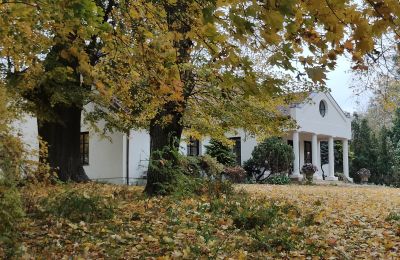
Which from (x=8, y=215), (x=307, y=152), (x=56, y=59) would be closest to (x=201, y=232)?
(x=8, y=215)

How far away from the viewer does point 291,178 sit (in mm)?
26812

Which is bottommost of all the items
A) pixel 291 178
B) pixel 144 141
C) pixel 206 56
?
pixel 291 178

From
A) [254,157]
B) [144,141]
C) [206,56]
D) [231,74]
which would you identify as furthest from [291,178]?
[231,74]

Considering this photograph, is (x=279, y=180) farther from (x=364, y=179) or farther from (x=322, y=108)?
(x=364, y=179)

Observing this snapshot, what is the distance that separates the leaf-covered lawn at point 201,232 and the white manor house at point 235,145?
6278mm

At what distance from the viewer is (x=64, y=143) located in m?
15.0

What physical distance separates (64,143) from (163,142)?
4934mm

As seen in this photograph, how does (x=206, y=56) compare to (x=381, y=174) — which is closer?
(x=206, y=56)

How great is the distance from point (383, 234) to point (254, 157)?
18979 millimetres

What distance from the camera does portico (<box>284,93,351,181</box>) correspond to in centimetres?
2784

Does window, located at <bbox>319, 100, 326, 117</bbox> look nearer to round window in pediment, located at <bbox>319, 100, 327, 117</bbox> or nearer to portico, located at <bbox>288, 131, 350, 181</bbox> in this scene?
round window in pediment, located at <bbox>319, 100, 327, 117</bbox>

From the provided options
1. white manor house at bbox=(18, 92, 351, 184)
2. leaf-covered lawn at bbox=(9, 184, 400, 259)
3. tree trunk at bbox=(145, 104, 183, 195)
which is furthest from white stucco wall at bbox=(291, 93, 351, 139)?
leaf-covered lawn at bbox=(9, 184, 400, 259)

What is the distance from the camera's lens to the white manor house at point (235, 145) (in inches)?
839

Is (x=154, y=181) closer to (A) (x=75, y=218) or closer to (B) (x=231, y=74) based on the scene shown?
(A) (x=75, y=218)
